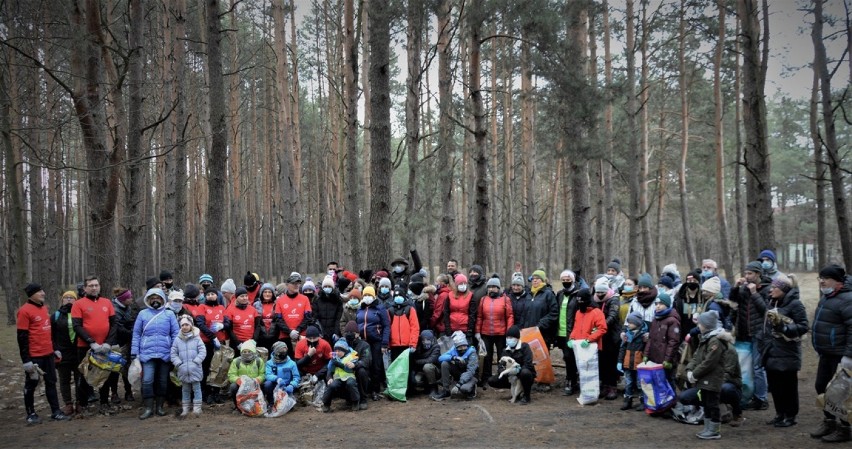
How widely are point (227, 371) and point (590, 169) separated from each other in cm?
2082

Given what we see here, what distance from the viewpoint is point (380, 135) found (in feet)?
38.0

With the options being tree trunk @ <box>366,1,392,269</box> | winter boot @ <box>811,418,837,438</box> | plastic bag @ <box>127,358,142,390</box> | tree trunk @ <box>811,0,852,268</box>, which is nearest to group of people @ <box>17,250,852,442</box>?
winter boot @ <box>811,418,837,438</box>

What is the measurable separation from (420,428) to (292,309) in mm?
3344

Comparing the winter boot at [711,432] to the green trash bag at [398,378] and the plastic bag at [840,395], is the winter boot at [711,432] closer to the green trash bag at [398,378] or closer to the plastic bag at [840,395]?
the plastic bag at [840,395]

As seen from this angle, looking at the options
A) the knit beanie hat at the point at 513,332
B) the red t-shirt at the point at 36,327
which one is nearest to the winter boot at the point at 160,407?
the red t-shirt at the point at 36,327

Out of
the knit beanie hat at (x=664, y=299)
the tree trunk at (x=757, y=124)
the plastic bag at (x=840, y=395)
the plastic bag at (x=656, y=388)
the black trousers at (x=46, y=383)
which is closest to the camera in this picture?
the plastic bag at (x=840, y=395)

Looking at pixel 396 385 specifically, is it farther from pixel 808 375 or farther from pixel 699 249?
pixel 699 249

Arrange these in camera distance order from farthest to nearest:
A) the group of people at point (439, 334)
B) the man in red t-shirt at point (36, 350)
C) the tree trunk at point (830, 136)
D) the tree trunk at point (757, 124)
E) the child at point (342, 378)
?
the tree trunk at point (830, 136), the tree trunk at point (757, 124), the child at point (342, 378), the man in red t-shirt at point (36, 350), the group of people at point (439, 334)

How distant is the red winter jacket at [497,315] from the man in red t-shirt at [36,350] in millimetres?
6588

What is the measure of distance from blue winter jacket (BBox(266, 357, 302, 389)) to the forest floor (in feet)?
1.49

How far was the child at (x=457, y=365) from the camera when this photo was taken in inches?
357

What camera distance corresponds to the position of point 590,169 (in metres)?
26.0

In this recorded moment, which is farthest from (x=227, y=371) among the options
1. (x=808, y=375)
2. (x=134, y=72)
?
(x=808, y=375)

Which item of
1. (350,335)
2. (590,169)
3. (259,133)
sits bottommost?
(350,335)
